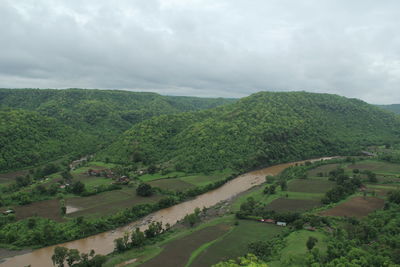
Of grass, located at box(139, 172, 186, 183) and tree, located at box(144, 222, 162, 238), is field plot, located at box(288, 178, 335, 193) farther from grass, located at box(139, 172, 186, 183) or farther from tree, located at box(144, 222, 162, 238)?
tree, located at box(144, 222, 162, 238)

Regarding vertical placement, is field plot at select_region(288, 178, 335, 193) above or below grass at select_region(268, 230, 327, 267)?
above

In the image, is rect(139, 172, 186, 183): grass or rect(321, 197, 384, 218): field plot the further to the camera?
rect(139, 172, 186, 183): grass

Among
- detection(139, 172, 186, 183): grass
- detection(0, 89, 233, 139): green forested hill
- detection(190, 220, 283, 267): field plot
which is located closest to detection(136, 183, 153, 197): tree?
detection(139, 172, 186, 183): grass

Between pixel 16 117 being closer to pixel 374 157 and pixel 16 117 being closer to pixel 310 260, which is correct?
pixel 310 260

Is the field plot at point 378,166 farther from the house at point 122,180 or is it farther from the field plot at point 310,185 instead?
the house at point 122,180

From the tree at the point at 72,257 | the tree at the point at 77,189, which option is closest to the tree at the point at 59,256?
the tree at the point at 72,257

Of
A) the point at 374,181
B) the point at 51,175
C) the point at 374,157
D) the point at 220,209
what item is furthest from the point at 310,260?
the point at 374,157

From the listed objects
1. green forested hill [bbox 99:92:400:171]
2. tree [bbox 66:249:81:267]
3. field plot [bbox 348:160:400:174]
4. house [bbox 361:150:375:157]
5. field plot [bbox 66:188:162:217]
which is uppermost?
green forested hill [bbox 99:92:400:171]

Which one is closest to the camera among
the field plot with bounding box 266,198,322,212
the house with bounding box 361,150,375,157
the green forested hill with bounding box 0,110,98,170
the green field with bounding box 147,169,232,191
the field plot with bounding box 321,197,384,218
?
the field plot with bounding box 321,197,384,218
